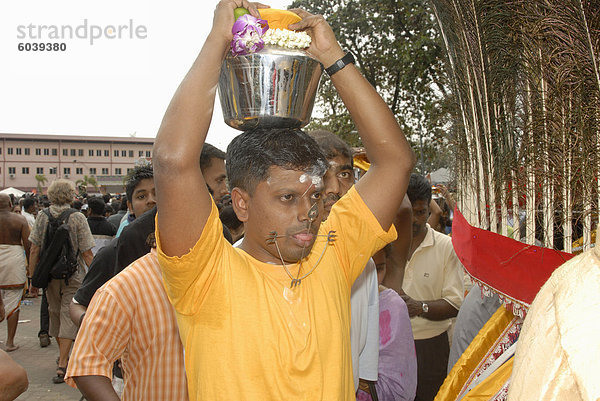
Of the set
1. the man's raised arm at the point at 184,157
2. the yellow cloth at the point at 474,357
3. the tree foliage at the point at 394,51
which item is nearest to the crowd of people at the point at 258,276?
the man's raised arm at the point at 184,157

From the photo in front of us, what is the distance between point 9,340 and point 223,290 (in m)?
6.87

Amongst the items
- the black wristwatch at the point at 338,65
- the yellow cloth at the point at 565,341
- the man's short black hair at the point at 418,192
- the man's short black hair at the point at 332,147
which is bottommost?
the man's short black hair at the point at 418,192

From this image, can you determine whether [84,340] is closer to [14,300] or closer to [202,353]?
[202,353]

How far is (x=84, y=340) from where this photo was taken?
6.97ft

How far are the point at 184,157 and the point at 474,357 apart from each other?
6.44 feet

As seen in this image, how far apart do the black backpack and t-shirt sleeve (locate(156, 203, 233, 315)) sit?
5078mm

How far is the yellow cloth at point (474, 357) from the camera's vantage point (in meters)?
2.65

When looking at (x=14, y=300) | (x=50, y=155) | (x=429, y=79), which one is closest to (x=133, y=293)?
(x=14, y=300)

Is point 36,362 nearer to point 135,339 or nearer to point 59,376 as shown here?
point 59,376

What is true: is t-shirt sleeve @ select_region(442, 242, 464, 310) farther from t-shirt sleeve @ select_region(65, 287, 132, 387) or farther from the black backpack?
the black backpack

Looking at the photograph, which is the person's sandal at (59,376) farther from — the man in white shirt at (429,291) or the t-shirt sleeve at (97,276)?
the man in white shirt at (429,291)

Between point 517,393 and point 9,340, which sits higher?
point 517,393

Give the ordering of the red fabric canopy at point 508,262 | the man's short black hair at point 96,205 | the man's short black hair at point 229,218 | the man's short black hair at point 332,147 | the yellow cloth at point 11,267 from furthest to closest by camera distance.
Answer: the man's short black hair at point 96,205 < the yellow cloth at point 11,267 < the man's short black hair at point 229,218 < the man's short black hair at point 332,147 < the red fabric canopy at point 508,262

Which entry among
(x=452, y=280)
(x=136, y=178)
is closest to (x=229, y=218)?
(x=136, y=178)
